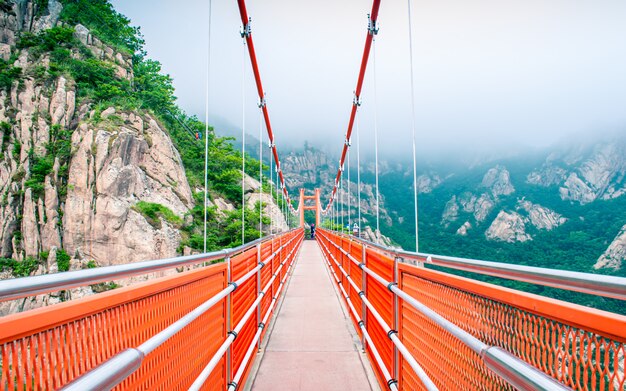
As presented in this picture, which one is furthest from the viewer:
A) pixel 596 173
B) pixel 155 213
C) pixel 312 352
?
pixel 155 213

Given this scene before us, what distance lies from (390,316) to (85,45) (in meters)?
36.4

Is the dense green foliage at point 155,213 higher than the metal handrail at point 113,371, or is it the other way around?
the dense green foliage at point 155,213

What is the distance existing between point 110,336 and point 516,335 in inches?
45.9

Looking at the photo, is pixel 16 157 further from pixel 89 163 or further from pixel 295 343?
pixel 295 343

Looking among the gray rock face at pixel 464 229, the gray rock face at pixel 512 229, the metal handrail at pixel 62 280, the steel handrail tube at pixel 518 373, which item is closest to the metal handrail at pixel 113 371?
the metal handrail at pixel 62 280

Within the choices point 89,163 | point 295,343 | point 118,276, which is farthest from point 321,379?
point 89,163

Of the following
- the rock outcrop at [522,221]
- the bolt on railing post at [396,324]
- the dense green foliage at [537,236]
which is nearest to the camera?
the bolt on railing post at [396,324]

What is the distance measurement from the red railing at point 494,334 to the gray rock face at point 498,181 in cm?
6983

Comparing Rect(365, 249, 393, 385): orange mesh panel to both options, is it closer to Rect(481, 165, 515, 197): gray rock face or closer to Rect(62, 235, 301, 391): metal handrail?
Rect(62, 235, 301, 391): metal handrail

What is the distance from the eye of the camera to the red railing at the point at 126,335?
27.7 inches

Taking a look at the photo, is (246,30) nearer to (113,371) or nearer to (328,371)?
(328,371)

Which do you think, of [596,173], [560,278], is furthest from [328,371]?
[596,173]

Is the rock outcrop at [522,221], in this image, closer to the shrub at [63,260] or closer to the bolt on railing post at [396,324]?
the bolt on railing post at [396,324]

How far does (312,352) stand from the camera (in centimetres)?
392
